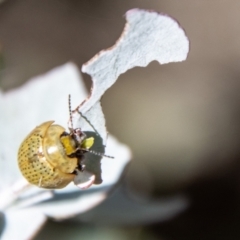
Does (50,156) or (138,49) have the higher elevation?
(138,49)

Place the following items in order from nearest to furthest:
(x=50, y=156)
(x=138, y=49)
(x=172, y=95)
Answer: (x=138, y=49) → (x=50, y=156) → (x=172, y=95)

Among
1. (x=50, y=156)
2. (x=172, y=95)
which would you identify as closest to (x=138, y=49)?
(x=50, y=156)

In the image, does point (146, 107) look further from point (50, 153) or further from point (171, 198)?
point (50, 153)

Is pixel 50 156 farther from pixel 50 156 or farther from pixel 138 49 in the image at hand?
pixel 138 49

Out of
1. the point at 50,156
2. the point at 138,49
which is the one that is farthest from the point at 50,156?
the point at 138,49

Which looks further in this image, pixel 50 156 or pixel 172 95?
pixel 172 95

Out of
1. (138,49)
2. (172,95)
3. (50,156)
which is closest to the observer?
(138,49)

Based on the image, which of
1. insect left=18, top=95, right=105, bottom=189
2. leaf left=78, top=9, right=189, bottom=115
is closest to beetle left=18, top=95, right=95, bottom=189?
insect left=18, top=95, right=105, bottom=189
